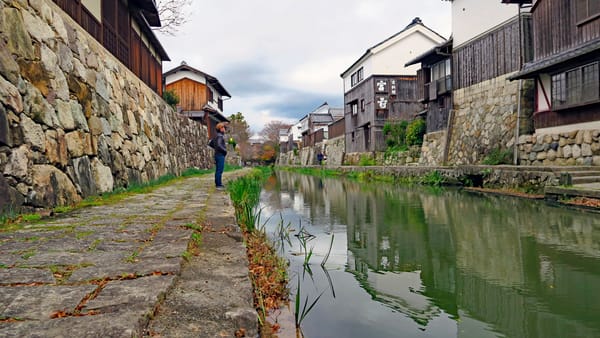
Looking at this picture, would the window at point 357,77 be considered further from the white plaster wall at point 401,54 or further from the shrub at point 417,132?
the shrub at point 417,132

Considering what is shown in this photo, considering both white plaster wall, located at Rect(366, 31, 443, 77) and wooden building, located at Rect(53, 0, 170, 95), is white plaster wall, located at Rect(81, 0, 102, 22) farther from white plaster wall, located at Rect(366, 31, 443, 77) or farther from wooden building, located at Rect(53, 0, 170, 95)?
white plaster wall, located at Rect(366, 31, 443, 77)

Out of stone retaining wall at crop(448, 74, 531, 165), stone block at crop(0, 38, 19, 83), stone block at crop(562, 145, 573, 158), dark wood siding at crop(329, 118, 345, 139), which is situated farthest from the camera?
dark wood siding at crop(329, 118, 345, 139)

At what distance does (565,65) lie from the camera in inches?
415

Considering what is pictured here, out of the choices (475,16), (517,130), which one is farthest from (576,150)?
(475,16)

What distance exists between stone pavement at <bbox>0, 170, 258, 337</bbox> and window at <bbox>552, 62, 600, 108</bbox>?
10569 mm

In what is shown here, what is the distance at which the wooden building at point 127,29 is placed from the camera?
733cm

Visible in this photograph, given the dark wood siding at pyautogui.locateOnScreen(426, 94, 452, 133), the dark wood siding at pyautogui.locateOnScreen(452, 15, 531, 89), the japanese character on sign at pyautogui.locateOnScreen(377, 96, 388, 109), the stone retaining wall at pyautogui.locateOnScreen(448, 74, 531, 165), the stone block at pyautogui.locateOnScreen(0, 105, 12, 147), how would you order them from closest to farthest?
the stone block at pyautogui.locateOnScreen(0, 105, 12, 147), the dark wood siding at pyautogui.locateOnScreen(452, 15, 531, 89), the stone retaining wall at pyautogui.locateOnScreen(448, 74, 531, 165), the dark wood siding at pyautogui.locateOnScreen(426, 94, 452, 133), the japanese character on sign at pyautogui.locateOnScreen(377, 96, 388, 109)

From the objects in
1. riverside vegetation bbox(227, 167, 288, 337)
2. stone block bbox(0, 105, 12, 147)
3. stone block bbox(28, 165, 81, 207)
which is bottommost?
riverside vegetation bbox(227, 167, 288, 337)

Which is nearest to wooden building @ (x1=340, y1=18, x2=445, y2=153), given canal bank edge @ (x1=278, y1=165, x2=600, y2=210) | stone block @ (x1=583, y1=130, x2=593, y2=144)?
canal bank edge @ (x1=278, y1=165, x2=600, y2=210)

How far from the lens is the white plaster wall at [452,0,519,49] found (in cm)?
1408

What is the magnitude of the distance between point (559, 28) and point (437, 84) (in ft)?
24.8

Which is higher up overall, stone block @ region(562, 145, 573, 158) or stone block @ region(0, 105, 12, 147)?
stone block @ region(0, 105, 12, 147)

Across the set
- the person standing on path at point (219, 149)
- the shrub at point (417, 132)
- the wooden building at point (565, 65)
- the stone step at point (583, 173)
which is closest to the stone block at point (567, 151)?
the wooden building at point (565, 65)

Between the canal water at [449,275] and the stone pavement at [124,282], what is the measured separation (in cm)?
62
